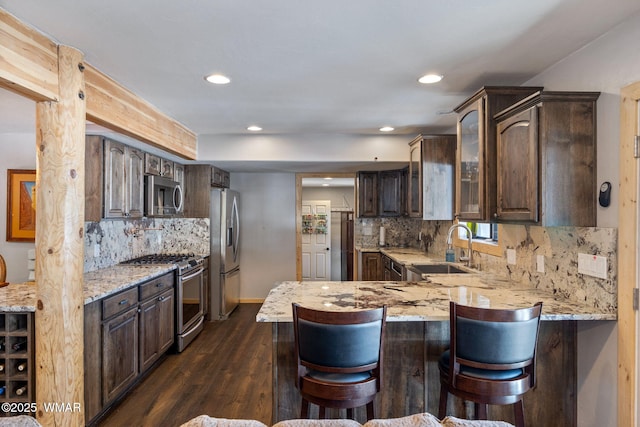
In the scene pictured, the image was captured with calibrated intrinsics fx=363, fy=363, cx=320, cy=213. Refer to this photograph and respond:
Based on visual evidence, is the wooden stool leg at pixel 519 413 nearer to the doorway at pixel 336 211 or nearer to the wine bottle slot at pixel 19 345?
the wine bottle slot at pixel 19 345

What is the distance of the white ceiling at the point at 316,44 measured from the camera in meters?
1.65

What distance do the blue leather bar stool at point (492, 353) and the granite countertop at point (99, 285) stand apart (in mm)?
2191

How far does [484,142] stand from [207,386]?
2885mm

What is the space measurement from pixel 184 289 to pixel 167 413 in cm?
147

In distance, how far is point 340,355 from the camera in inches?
65.1

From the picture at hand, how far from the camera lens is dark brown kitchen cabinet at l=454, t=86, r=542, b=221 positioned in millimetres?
2408

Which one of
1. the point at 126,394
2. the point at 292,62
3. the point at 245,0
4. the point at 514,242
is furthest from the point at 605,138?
the point at 126,394

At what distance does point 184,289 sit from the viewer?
3.92 m

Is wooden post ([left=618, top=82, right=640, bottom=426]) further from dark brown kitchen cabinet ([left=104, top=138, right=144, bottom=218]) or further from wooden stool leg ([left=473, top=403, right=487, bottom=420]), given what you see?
dark brown kitchen cabinet ([left=104, top=138, right=144, bottom=218])

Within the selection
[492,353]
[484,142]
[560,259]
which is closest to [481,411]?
[492,353]

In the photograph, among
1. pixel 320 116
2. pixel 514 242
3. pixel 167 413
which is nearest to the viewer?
pixel 167 413

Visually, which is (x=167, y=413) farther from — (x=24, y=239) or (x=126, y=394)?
(x=24, y=239)

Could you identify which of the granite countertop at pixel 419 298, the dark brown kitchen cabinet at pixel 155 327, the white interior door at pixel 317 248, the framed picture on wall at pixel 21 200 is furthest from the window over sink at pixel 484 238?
the white interior door at pixel 317 248

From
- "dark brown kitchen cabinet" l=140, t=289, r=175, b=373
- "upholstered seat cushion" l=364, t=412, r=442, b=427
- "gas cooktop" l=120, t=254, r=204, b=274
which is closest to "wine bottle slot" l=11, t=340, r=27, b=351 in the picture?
"dark brown kitchen cabinet" l=140, t=289, r=175, b=373
